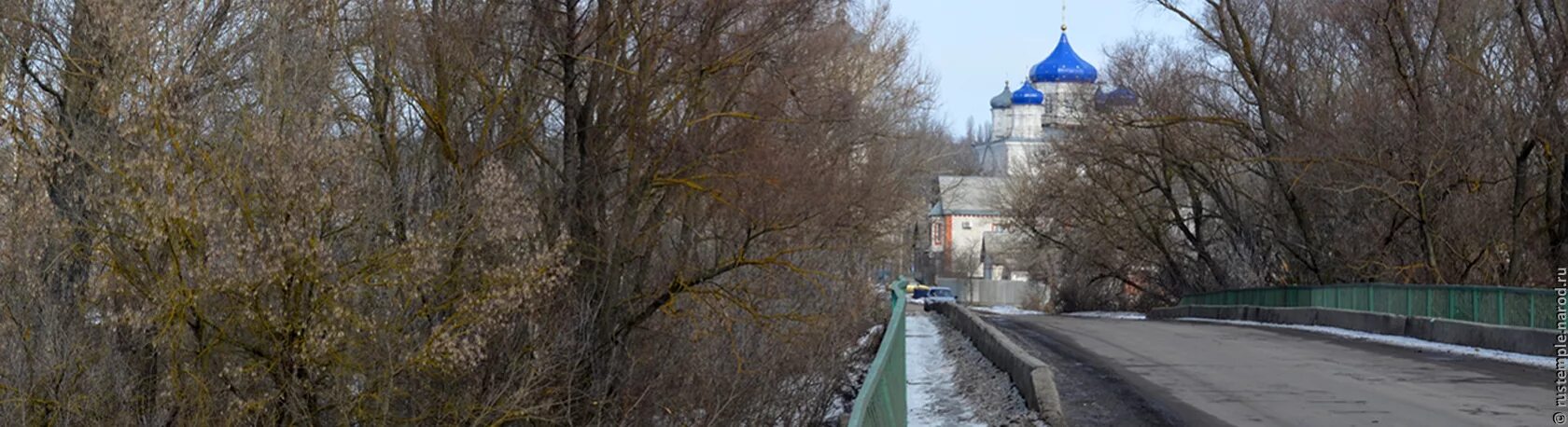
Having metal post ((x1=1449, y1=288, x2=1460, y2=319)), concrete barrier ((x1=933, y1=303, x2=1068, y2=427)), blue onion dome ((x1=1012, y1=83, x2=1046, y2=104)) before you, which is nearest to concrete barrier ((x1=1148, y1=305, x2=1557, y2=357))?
metal post ((x1=1449, y1=288, x2=1460, y2=319))

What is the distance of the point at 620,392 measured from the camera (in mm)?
20328

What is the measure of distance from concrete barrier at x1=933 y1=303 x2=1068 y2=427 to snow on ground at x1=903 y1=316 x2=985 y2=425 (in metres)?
0.59

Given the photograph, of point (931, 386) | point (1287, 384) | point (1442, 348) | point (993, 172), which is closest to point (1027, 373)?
point (1287, 384)

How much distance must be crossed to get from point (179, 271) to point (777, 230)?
8385 millimetres

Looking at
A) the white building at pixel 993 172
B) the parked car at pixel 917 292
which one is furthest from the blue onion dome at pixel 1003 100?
the parked car at pixel 917 292

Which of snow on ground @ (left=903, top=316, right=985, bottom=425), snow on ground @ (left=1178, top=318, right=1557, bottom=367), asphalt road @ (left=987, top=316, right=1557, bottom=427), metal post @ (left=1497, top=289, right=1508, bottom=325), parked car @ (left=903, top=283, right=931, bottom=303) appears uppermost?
parked car @ (left=903, top=283, right=931, bottom=303)

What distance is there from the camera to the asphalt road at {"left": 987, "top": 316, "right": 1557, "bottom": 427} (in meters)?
13.1

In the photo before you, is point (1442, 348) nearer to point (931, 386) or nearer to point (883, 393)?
point (931, 386)

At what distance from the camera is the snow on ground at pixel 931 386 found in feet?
51.5

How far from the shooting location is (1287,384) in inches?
625

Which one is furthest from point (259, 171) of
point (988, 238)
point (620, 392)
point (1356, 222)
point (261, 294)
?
point (988, 238)

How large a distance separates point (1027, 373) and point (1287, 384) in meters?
2.54

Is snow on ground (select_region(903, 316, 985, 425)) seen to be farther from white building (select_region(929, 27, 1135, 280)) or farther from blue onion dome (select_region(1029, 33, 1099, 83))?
blue onion dome (select_region(1029, 33, 1099, 83))

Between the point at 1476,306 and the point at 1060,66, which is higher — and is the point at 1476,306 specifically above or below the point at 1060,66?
below
